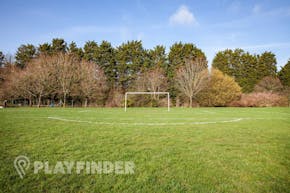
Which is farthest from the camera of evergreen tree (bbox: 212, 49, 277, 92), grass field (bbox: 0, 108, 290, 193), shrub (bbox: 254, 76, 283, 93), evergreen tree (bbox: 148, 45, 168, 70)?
evergreen tree (bbox: 212, 49, 277, 92)

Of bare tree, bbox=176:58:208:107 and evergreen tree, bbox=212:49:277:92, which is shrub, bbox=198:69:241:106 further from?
evergreen tree, bbox=212:49:277:92

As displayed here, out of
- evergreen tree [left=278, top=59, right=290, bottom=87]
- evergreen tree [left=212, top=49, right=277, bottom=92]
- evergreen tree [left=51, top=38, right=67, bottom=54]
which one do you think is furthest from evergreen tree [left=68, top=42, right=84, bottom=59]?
evergreen tree [left=278, top=59, right=290, bottom=87]

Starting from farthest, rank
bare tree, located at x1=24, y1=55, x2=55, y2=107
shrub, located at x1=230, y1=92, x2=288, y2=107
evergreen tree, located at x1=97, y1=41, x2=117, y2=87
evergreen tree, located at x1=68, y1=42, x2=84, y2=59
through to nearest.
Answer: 1. evergreen tree, located at x1=68, y1=42, x2=84, y2=59
2. evergreen tree, located at x1=97, y1=41, x2=117, y2=87
3. shrub, located at x1=230, y1=92, x2=288, y2=107
4. bare tree, located at x1=24, y1=55, x2=55, y2=107

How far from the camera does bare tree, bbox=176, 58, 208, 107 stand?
33.9m

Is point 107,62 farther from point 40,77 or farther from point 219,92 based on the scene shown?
point 219,92

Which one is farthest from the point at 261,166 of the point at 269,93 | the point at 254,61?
the point at 254,61

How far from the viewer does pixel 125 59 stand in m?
38.1

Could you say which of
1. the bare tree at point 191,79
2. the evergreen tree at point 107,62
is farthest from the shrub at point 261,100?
the evergreen tree at point 107,62
